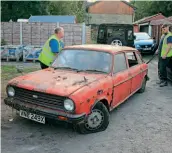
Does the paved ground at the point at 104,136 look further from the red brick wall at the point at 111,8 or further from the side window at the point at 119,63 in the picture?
the red brick wall at the point at 111,8

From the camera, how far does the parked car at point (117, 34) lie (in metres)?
16.2

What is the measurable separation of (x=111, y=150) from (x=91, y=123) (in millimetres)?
749

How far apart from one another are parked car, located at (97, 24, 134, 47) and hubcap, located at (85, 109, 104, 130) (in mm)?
11409

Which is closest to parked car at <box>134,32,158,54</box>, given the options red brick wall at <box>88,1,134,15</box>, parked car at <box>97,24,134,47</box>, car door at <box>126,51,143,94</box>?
parked car at <box>97,24,134,47</box>

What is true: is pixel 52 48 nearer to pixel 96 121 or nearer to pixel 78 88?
pixel 78 88

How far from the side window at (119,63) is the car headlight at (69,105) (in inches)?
63.7

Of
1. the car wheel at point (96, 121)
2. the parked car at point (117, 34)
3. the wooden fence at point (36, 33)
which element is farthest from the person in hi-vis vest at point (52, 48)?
the parked car at point (117, 34)

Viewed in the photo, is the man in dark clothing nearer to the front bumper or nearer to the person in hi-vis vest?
the person in hi-vis vest

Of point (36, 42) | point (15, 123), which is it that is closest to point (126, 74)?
point (15, 123)

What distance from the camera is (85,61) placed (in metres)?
5.92

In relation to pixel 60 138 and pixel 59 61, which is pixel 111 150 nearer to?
pixel 60 138

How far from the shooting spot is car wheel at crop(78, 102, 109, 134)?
4.90m

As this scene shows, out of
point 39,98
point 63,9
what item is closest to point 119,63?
point 39,98

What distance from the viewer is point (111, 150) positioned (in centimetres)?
439
